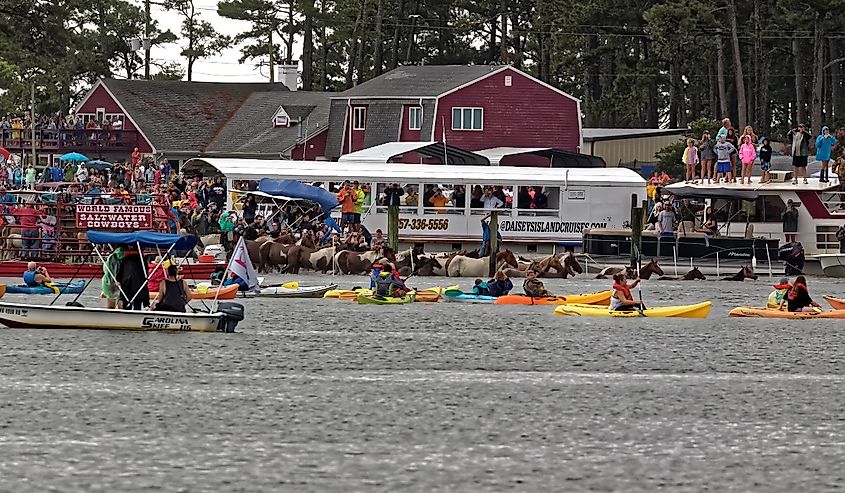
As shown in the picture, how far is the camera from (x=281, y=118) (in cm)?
8981

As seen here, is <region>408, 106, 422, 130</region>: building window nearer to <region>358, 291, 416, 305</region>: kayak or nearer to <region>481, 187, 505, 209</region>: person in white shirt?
<region>481, 187, 505, 209</region>: person in white shirt

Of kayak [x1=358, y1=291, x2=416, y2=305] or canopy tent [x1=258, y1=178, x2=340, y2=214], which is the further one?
canopy tent [x1=258, y1=178, x2=340, y2=214]

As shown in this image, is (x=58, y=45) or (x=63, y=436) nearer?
(x=63, y=436)

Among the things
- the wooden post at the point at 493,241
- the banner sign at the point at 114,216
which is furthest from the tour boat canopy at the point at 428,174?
the banner sign at the point at 114,216

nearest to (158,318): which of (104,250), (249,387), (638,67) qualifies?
(249,387)

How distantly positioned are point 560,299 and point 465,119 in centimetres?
3857

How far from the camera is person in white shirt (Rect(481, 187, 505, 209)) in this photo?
174ft

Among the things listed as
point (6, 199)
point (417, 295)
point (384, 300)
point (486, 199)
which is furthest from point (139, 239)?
point (486, 199)

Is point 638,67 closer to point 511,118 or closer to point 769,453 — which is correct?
point 511,118

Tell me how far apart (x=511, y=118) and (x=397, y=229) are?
29.9 metres

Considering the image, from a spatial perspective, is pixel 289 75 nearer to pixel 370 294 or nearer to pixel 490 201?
pixel 490 201

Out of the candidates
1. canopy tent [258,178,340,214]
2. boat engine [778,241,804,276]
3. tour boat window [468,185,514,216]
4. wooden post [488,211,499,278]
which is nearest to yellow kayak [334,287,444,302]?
wooden post [488,211,499,278]

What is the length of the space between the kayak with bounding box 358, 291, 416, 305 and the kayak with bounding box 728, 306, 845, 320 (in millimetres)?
7356

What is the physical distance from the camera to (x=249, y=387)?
28.4 metres
